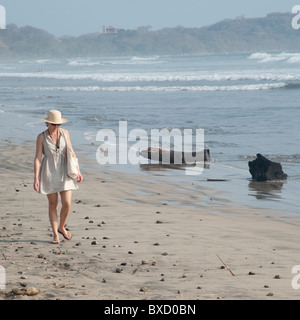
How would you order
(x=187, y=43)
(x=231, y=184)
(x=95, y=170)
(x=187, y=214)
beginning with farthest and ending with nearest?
(x=187, y=43) → (x=95, y=170) → (x=231, y=184) → (x=187, y=214)

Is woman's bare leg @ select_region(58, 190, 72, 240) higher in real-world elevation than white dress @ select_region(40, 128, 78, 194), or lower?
lower

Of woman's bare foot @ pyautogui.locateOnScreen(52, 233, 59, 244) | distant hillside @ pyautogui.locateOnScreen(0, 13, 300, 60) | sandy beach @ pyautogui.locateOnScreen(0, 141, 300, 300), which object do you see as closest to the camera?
sandy beach @ pyautogui.locateOnScreen(0, 141, 300, 300)

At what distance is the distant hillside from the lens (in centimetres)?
16438

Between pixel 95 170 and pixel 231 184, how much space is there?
2.55 metres

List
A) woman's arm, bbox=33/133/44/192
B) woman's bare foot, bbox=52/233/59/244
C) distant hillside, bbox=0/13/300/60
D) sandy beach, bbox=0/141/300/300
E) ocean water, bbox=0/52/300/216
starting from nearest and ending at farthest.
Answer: sandy beach, bbox=0/141/300/300, woman's arm, bbox=33/133/44/192, woman's bare foot, bbox=52/233/59/244, ocean water, bbox=0/52/300/216, distant hillside, bbox=0/13/300/60

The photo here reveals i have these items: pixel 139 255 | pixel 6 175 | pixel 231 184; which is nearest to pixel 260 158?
pixel 231 184

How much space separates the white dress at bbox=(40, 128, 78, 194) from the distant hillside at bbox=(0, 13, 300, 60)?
507ft

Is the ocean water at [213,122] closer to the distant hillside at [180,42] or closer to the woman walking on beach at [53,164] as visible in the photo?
the woman walking on beach at [53,164]

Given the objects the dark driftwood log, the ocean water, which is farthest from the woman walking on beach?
the dark driftwood log

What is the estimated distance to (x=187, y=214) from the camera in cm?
807

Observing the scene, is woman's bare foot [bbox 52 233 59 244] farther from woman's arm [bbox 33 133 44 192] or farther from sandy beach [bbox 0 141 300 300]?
woman's arm [bbox 33 133 44 192]

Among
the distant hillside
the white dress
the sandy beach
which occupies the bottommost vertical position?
the sandy beach

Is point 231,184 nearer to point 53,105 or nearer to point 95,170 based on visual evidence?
point 95,170

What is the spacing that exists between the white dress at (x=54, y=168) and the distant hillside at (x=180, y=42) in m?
155
